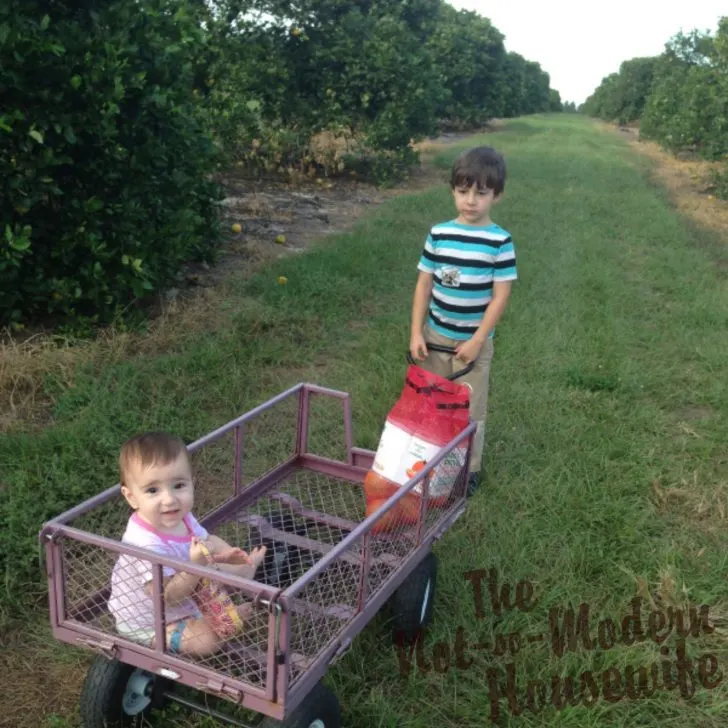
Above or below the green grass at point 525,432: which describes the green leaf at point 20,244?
above

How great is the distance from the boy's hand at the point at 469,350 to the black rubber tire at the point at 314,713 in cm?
178

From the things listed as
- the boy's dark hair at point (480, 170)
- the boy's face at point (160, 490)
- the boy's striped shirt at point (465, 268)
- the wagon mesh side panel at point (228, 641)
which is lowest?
the wagon mesh side panel at point (228, 641)

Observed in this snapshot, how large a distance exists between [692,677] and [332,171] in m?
12.3

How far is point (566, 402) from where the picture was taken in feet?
16.1

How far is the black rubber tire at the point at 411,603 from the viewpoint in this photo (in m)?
2.72

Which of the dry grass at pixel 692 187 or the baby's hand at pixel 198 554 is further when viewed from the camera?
the dry grass at pixel 692 187

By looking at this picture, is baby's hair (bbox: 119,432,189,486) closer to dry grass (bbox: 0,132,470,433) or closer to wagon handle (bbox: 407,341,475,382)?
wagon handle (bbox: 407,341,475,382)

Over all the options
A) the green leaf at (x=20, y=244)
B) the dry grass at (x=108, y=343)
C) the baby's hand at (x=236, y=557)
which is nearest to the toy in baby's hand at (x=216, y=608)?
the baby's hand at (x=236, y=557)

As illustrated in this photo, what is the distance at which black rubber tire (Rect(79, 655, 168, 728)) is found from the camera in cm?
226

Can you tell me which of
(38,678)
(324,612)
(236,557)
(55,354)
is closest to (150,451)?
(236,557)

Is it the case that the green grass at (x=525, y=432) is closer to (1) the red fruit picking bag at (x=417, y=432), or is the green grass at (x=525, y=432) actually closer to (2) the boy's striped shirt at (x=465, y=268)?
(1) the red fruit picking bag at (x=417, y=432)

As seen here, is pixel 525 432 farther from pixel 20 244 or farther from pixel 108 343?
pixel 20 244

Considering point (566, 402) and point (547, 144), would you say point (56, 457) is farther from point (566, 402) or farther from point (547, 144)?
point (547, 144)

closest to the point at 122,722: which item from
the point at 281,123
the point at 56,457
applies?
the point at 56,457
